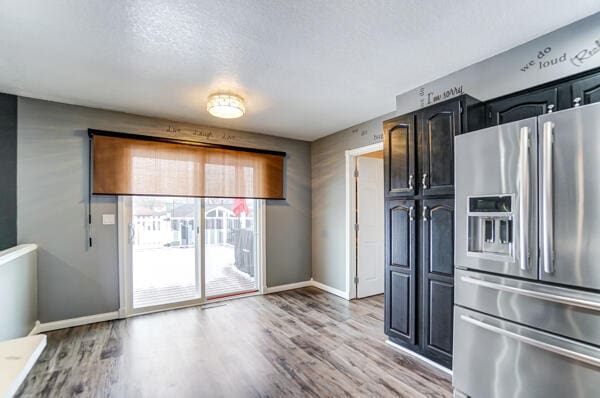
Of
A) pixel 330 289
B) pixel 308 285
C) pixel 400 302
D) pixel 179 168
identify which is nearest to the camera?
pixel 400 302

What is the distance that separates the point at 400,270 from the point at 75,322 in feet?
12.0

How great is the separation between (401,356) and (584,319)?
5.10 feet

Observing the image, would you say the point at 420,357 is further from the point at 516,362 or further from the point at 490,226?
the point at 490,226

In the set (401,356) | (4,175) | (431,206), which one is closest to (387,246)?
(431,206)

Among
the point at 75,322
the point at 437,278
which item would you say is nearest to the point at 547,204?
the point at 437,278

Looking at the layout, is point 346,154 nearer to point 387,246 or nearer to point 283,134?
point 283,134

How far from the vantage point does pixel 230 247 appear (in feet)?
15.7

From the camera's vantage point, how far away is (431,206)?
8.34 feet

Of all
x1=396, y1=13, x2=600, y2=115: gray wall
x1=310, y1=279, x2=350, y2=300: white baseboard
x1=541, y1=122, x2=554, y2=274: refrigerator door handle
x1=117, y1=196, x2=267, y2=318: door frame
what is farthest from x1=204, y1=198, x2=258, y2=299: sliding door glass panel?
x1=541, y1=122, x2=554, y2=274: refrigerator door handle

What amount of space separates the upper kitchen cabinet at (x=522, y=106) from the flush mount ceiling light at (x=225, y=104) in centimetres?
234

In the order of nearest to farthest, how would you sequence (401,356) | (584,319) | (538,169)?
(584,319), (538,169), (401,356)

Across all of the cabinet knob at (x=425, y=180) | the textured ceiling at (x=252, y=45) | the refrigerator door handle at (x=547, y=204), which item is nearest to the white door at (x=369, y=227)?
the textured ceiling at (x=252, y=45)

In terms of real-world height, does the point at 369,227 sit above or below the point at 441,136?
below

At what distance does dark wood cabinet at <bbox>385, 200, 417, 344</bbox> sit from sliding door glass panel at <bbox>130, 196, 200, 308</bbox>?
8.80 ft
